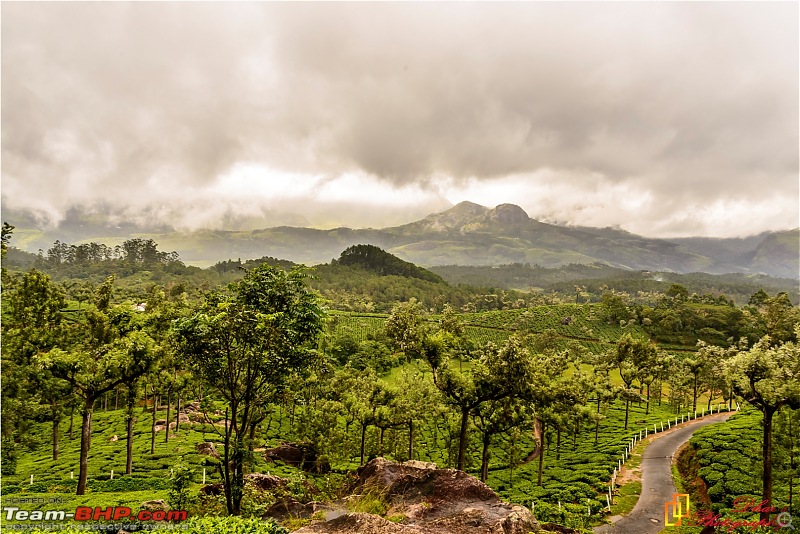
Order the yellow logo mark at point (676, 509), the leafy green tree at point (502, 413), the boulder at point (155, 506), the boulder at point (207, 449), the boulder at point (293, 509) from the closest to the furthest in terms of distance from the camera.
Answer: the boulder at point (293, 509), the boulder at point (155, 506), the yellow logo mark at point (676, 509), the leafy green tree at point (502, 413), the boulder at point (207, 449)

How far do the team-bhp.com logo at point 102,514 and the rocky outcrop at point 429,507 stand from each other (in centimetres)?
714

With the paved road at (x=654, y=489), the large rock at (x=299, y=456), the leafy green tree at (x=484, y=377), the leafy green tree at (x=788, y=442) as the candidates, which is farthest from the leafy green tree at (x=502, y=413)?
the large rock at (x=299, y=456)

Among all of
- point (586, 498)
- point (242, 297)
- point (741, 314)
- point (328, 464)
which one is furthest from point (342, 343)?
point (741, 314)

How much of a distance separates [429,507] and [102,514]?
15.2 meters

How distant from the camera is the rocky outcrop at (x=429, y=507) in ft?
39.8

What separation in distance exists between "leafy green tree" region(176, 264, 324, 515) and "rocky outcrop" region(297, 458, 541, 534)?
15.7 feet

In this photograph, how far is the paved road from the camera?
73.0 ft

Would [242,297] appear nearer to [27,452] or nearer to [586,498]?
[586,498]

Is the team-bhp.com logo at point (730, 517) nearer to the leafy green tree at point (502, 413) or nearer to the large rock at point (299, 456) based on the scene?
the leafy green tree at point (502, 413)

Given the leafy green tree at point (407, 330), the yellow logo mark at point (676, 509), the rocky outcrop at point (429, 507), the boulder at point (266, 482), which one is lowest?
the yellow logo mark at point (676, 509)

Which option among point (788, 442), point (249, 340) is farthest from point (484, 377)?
point (788, 442)

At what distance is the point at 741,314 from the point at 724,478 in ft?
493

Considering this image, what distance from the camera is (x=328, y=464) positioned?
3562 cm

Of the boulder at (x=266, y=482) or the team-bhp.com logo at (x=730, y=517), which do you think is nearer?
the team-bhp.com logo at (x=730, y=517)
